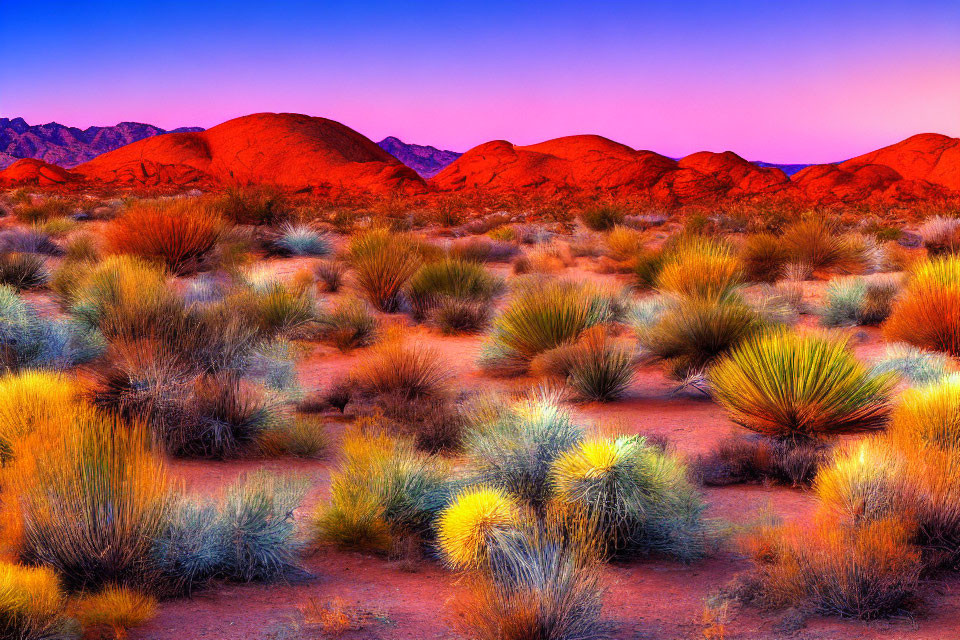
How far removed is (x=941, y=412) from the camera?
5609mm

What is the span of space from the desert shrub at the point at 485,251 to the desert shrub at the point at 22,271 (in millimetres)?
8023

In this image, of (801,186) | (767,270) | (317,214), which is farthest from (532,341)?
(801,186)

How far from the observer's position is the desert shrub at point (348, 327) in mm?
10922

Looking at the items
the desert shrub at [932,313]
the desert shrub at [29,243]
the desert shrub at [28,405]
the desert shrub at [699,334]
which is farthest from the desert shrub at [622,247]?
the desert shrub at [28,405]

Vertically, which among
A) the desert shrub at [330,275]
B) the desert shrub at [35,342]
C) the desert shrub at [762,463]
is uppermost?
the desert shrub at [330,275]

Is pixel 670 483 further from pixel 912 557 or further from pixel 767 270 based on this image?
pixel 767 270

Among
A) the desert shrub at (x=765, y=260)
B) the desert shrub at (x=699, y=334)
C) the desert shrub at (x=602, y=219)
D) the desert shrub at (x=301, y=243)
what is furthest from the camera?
the desert shrub at (x=602, y=219)

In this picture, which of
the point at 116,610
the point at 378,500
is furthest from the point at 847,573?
the point at 116,610

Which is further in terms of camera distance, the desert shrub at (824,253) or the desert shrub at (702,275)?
the desert shrub at (824,253)

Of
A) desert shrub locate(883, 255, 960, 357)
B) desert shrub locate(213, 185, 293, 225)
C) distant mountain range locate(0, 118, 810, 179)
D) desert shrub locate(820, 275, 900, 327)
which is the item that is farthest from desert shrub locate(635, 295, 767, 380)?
distant mountain range locate(0, 118, 810, 179)

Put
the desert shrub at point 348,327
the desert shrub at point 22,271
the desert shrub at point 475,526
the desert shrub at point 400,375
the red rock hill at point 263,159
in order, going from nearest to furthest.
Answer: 1. the desert shrub at point 475,526
2. the desert shrub at point 400,375
3. the desert shrub at point 348,327
4. the desert shrub at point 22,271
5. the red rock hill at point 263,159

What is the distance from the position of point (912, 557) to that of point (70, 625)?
397 cm

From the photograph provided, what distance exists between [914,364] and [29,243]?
1616 cm

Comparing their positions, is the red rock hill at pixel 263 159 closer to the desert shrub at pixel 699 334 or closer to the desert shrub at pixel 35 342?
the desert shrub at pixel 699 334
